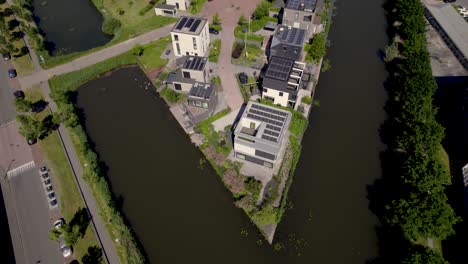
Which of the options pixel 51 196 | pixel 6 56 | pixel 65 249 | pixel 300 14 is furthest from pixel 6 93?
pixel 300 14

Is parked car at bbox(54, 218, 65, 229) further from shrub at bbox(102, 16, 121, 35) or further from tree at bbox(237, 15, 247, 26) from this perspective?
tree at bbox(237, 15, 247, 26)

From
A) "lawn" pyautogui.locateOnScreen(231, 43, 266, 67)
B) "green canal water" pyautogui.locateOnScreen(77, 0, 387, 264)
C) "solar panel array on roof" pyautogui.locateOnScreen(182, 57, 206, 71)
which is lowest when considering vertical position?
"green canal water" pyautogui.locateOnScreen(77, 0, 387, 264)

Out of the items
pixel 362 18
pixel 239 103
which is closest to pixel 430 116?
pixel 239 103

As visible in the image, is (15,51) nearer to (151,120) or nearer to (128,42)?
(128,42)

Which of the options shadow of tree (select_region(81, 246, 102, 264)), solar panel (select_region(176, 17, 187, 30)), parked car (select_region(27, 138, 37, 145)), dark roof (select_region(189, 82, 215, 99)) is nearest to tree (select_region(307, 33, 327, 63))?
dark roof (select_region(189, 82, 215, 99))

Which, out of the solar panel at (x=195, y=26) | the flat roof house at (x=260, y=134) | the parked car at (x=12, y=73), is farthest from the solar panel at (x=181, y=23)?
the parked car at (x=12, y=73)

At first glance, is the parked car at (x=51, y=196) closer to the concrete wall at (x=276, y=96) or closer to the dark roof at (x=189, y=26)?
the dark roof at (x=189, y=26)
